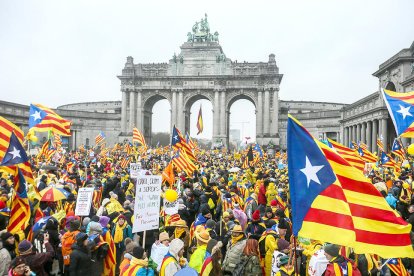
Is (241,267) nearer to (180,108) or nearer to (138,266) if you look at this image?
(138,266)

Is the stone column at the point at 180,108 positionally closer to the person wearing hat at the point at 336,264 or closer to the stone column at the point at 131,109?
the stone column at the point at 131,109

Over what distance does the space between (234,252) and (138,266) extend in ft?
6.01

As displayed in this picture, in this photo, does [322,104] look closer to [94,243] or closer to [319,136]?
[319,136]

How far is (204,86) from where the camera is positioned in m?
76.8

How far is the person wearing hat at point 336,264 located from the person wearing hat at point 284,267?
69cm

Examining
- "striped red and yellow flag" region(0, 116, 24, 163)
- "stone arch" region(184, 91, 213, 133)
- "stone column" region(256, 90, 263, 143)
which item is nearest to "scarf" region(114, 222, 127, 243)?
"striped red and yellow flag" region(0, 116, 24, 163)

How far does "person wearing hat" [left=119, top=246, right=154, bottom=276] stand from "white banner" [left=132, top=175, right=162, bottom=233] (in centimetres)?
130

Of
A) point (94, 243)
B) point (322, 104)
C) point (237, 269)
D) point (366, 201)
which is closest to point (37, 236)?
point (94, 243)

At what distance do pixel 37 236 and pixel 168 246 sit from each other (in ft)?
9.76

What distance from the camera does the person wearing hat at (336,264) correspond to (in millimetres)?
5823

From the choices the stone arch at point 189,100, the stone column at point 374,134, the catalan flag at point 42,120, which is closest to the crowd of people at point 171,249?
the catalan flag at point 42,120

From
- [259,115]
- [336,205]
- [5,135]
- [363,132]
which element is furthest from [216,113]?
[336,205]

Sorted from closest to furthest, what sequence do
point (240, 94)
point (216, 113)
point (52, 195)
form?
1. point (52, 195)
2. point (216, 113)
3. point (240, 94)

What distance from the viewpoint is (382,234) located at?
17.1 feet
